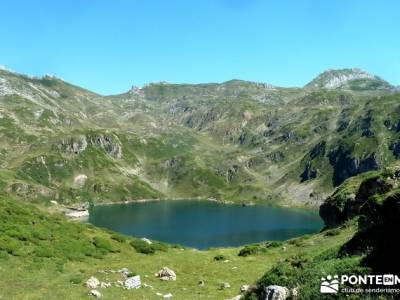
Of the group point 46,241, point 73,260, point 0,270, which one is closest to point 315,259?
point 0,270

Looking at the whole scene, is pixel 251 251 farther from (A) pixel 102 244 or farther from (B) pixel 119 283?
(B) pixel 119 283

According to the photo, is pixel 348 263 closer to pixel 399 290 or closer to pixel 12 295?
pixel 399 290

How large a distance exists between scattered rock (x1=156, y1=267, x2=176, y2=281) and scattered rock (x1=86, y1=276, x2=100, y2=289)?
716 cm

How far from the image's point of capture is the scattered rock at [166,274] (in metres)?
42.1

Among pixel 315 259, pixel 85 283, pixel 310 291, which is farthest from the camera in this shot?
pixel 85 283

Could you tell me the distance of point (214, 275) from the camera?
45125mm

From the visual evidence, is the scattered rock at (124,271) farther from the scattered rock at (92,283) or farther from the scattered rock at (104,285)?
the scattered rock at (92,283)

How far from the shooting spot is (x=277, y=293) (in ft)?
66.5

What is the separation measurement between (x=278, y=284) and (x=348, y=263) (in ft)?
15.3

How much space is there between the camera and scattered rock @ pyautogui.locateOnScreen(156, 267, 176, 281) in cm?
4212

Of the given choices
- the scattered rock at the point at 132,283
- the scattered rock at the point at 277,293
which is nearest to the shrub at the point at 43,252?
the scattered rock at the point at 132,283

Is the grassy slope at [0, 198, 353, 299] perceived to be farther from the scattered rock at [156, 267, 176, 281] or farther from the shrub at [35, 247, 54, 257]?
the scattered rock at [156, 267, 176, 281]

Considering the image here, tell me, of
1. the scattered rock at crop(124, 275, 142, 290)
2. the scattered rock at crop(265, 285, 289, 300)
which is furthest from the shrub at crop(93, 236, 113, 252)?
the scattered rock at crop(265, 285, 289, 300)

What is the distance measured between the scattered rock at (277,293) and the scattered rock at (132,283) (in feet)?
61.3
